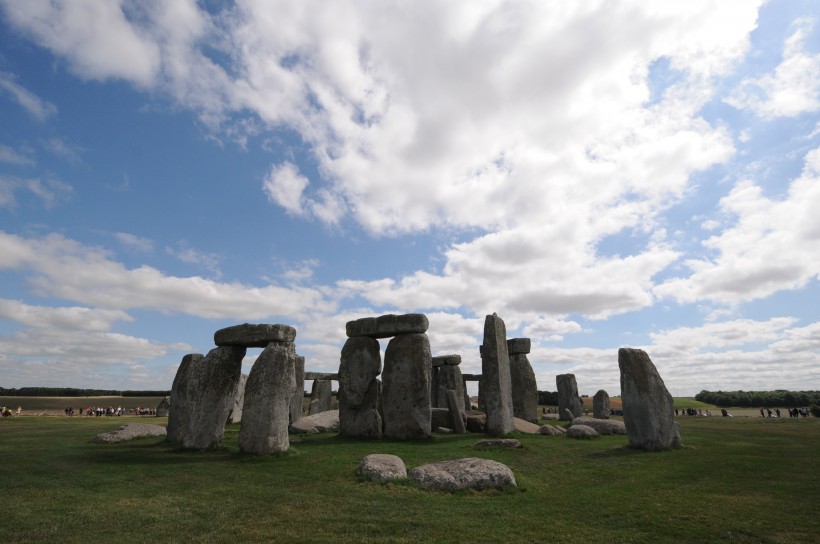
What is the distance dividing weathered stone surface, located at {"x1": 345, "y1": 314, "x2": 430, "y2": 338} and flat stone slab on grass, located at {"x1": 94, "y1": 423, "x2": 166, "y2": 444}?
7867mm

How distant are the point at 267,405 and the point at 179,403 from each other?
15.9ft

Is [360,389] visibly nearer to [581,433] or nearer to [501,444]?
[501,444]

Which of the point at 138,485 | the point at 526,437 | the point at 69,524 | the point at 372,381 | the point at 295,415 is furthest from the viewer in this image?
the point at 295,415

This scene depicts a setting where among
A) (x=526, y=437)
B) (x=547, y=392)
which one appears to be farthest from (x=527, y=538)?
(x=547, y=392)

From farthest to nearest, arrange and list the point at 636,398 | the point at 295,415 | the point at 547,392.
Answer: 1. the point at 547,392
2. the point at 295,415
3. the point at 636,398

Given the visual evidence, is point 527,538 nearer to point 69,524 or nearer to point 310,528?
point 310,528

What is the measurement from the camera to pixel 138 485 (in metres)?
8.34

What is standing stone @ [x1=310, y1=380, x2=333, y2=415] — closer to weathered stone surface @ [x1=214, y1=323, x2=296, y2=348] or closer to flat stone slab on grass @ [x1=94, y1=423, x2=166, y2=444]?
flat stone slab on grass @ [x1=94, y1=423, x2=166, y2=444]

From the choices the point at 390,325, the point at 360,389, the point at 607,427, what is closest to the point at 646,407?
the point at 607,427

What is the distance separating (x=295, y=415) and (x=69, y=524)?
1533 cm

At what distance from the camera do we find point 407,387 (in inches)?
627

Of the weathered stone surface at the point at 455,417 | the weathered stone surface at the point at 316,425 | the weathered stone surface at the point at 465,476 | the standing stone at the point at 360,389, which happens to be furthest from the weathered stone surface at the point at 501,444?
the weathered stone surface at the point at 316,425

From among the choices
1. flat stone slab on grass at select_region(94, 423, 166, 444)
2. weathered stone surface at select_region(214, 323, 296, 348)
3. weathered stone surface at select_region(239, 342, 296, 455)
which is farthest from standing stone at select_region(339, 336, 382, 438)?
flat stone slab on grass at select_region(94, 423, 166, 444)

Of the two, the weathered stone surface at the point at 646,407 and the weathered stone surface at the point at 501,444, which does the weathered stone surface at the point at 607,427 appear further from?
the weathered stone surface at the point at 501,444
